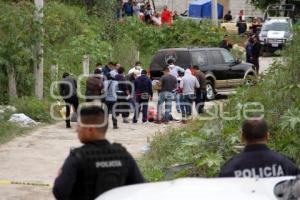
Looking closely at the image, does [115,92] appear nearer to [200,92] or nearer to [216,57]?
[200,92]

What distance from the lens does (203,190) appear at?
4.74m

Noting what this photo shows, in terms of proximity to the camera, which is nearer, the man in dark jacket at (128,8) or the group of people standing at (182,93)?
the group of people standing at (182,93)

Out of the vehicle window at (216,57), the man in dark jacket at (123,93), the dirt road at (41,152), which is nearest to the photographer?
the dirt road at (41,152)

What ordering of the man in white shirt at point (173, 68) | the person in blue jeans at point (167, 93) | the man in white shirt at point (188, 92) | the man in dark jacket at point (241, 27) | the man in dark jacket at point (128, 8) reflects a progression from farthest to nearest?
1. the man in dark jacket at point (241, 27)
2. the man in dark jacket at point (128, 8)
3. the man in white shirt at point (173, 68)
4. the man in white shirt at point (188, 92)
5. the person in blue jeans at point (167, 93)

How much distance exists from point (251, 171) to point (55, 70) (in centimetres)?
1805

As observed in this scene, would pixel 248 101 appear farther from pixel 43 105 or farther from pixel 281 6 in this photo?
pixel 281 6

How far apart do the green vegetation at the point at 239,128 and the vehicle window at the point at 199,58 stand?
12.0 metres

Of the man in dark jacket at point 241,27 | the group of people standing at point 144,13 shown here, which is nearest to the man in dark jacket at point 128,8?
the group of people standing at point 144,13

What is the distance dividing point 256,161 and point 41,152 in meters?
10.7

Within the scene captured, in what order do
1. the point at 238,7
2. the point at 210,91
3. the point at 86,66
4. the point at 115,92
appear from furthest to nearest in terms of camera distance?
1. the point at 238,7
2. the point at 210,91
3. the point at 86,66
4. the point at 115,92

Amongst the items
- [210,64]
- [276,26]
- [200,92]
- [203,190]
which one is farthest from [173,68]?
[203,190]

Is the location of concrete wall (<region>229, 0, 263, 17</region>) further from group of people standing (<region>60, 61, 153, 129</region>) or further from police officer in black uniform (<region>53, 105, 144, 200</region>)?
police officer in black uniform (<region>53, 105, 144, 200</region>)

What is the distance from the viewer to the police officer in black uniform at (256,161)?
20.0 ft

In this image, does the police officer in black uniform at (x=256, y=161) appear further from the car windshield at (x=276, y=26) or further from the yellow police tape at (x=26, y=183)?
the car windshield at (x=276, y=26)
